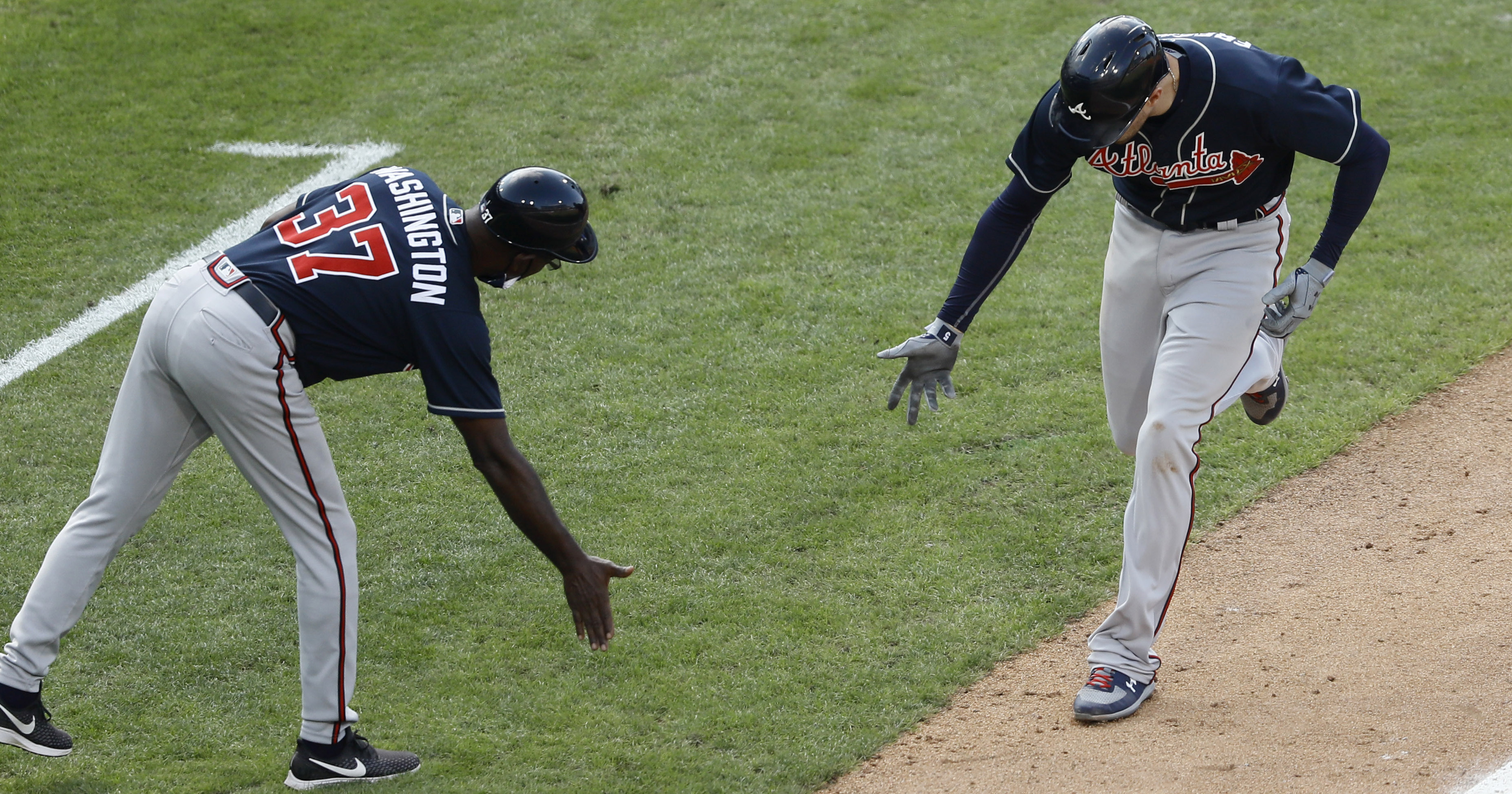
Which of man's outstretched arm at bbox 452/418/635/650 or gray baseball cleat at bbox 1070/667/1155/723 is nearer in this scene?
man's outstretched arm at bbox 452/418/635/650

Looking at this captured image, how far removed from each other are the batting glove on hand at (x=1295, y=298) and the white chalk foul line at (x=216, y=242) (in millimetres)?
4078

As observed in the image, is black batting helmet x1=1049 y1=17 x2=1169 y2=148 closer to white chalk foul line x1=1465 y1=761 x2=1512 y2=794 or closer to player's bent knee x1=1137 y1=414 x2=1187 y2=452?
player's bent knee x1=1137 y1=414 x2=1187 y2=452

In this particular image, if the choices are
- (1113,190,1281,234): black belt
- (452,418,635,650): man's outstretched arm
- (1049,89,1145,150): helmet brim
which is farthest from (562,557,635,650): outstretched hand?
(1113,190,1281,234): black belt

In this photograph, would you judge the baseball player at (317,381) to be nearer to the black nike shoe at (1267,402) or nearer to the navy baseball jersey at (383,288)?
the navy baseball jersey at (383,288)

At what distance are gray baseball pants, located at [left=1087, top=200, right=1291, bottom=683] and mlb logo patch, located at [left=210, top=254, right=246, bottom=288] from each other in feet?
7.94

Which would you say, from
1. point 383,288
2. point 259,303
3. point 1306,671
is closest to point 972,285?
point 1306,671

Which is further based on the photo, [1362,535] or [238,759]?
[1362,535]

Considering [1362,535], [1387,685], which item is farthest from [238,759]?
[1362,535]

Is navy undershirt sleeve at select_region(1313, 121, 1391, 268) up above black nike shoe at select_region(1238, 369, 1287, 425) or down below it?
above

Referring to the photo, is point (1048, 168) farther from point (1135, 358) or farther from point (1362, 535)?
point (1362, 535)

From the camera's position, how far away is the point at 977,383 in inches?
241

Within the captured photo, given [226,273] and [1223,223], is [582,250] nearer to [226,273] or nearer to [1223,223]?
[226,273]

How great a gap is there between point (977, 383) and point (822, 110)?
321 centimetres

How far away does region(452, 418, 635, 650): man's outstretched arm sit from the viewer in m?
3.32
